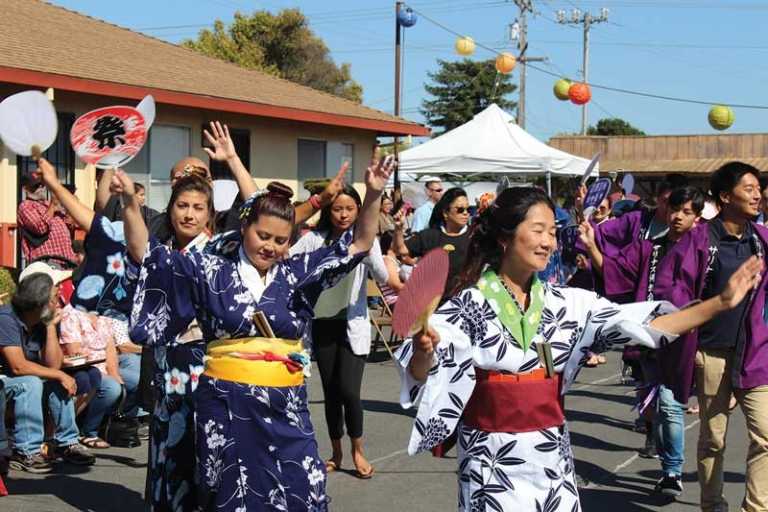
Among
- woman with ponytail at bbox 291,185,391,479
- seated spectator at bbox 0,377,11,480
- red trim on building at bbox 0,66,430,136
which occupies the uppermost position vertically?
red trim on building at bbox 0,66,430,136

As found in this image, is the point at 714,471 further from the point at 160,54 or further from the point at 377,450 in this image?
the point at 160,54

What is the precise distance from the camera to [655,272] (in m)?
6.17

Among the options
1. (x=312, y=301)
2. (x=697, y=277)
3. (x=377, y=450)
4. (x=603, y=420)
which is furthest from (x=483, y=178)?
(x=312, y=301)

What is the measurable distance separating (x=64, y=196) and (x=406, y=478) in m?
3.27

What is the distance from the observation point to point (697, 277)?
5.82 meters

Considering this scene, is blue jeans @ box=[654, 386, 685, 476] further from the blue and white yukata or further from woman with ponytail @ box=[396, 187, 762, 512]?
the blue and white yukata

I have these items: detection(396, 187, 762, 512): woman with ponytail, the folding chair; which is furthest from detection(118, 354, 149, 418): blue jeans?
detection(396, 187, 762, 512): woman with ponytail

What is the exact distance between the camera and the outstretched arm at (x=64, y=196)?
423 centimetres

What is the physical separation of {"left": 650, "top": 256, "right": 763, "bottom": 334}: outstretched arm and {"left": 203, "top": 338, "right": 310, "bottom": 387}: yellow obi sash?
1.43 meters

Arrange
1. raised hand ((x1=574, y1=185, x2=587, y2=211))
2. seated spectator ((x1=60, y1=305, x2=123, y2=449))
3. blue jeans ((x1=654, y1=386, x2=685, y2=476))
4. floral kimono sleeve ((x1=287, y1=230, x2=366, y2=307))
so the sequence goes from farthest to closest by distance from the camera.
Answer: seated spectator ((x1=60, y1=305, x2=123, y2=449)) < blue jeans ((x1=654, y1=386, x2=685, y2=476)) < raised hand ((x1=574, y1=185, x2=587, y2=211)) < floral kimono sleeve ((x1=287, y1=230, x2=366, y2=307))

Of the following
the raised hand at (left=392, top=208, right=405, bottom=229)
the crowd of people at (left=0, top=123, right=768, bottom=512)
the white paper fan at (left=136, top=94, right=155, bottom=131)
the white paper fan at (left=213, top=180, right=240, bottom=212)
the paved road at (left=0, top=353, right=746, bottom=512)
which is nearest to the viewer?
the crowd of people at (left=0, top=123, right=768, bottom=512)

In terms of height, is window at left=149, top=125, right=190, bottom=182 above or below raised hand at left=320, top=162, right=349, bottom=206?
above

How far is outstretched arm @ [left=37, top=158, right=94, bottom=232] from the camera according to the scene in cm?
423

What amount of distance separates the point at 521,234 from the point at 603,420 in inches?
208
